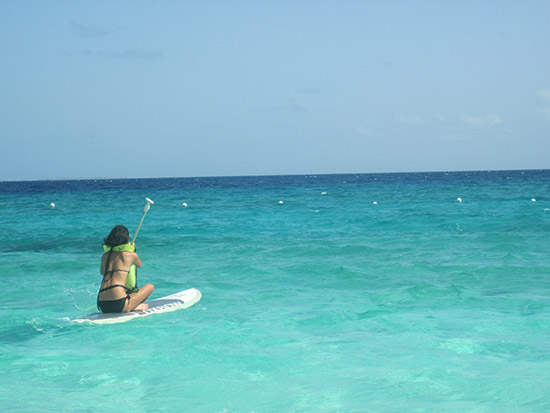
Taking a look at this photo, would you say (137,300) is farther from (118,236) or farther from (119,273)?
(118,236)

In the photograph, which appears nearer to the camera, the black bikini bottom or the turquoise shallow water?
the turquoise shallow water

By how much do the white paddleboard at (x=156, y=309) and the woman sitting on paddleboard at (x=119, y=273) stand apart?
105 millimetres

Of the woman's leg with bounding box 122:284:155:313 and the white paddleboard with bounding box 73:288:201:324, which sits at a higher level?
the woman's leg with bounding box 122:284:155:313

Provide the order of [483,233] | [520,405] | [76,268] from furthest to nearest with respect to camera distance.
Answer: [483,233]
[76,268]
[520,405]

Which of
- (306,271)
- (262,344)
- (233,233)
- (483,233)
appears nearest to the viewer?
(262,344)

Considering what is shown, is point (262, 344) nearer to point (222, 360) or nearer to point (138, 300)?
point (222, 360)

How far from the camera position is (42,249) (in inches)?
690

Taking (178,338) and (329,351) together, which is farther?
(178,338)

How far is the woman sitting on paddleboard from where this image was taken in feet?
25.7

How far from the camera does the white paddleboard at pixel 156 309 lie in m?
8.05

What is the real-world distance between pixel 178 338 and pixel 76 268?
733 cm

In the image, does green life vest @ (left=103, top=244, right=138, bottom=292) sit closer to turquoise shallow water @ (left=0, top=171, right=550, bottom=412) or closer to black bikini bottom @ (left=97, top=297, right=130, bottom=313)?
black bikini bottom @ (left=97, top=297, right=130, bottom=313)

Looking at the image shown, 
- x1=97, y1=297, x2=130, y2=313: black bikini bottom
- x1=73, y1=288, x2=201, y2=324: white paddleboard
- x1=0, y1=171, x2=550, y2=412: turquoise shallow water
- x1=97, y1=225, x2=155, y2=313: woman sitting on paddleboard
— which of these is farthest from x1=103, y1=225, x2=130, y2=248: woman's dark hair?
x1=0, y1=171, x2=550, y2=412: turquoise shallow water

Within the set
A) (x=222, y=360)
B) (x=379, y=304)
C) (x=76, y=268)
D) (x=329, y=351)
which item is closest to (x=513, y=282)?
(x=379, y=304)
